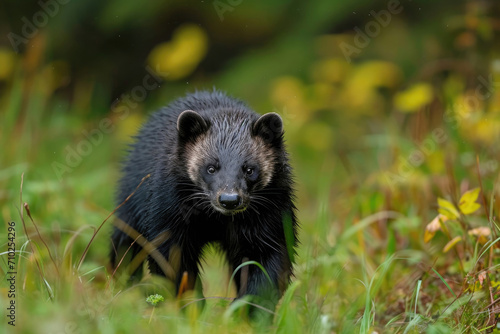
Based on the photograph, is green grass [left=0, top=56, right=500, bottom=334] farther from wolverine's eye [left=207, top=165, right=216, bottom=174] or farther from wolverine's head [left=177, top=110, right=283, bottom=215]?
wolverine's eye [left=207, top=165, right=216, bottom=174]

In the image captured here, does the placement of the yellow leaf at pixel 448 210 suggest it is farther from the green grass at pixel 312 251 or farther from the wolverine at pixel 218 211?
the wolverine at pixel 218 211

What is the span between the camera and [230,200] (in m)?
4.22

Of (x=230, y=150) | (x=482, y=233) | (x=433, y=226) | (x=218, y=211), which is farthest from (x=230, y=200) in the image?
(x=482, y=233)

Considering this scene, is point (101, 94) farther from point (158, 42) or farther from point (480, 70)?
point (480, 70)

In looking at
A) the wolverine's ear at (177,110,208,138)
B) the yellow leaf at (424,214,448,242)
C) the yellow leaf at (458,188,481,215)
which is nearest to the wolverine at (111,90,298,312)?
the wolverine's ear at (177,110,208,138)

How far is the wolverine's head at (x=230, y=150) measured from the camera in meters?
4.47

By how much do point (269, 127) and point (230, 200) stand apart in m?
0.73

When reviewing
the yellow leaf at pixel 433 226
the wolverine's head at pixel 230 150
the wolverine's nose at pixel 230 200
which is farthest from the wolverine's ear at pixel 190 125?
the yellow leaf at pixel 433 226

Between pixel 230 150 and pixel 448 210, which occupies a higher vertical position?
pixel 230 150

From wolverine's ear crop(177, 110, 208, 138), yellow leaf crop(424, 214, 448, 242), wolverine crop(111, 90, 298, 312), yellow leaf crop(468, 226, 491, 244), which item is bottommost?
yellow leaf crop(468, 226, 491, 244)

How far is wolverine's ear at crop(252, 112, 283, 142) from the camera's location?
4633mm

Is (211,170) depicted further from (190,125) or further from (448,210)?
(448,210)

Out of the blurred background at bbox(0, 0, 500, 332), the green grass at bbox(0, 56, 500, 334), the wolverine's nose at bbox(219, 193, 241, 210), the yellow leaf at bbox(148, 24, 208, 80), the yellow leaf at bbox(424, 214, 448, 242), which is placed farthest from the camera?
the yellow leaf at bbox(148, 24, 208, 80)

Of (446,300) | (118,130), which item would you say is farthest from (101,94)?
(446,300)
